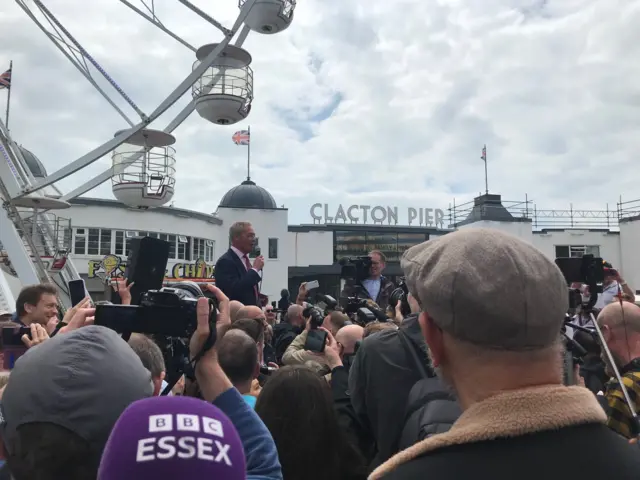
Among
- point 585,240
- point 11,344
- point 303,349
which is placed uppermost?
point 585,240

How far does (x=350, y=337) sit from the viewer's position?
391 cm

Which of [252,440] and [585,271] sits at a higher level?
[585,271]

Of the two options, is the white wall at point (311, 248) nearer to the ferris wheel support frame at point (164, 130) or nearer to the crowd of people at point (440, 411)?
the ferris wheel support frame at point (164, 130)

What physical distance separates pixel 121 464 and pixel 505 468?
0.74 m

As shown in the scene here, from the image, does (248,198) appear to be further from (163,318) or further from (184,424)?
(184,424)

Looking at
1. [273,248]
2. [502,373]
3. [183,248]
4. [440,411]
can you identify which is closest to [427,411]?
[440,411]

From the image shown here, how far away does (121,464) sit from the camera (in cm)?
97

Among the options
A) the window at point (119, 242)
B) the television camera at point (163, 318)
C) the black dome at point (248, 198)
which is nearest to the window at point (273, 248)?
the black dome at point (248, 198)

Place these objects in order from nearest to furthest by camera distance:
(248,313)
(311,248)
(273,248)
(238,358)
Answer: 1. (238,358)
2. (248,313)
3. (273,248)
4. (311,248)

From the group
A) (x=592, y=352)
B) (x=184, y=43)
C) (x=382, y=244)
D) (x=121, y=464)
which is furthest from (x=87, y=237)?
(x=121, y=464)

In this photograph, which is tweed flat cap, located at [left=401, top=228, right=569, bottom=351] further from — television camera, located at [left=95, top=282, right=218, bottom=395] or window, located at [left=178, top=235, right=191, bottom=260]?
window, located at [left=178, top=235, right=191, bottom=260]

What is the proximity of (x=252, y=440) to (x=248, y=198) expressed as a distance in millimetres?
33497

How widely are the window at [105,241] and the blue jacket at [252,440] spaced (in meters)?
28.8

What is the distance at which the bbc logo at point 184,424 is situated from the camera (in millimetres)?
1007
